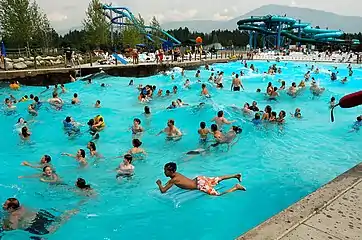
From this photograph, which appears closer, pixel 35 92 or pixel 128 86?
pixel 35 92

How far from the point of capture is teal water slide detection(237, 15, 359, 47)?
50781 millimetres

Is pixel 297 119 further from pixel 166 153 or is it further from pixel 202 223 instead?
pixel 202 223

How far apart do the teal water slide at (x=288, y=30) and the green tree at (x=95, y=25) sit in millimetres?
22483

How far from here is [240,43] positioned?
71.7 metres

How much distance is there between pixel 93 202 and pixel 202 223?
2.07m

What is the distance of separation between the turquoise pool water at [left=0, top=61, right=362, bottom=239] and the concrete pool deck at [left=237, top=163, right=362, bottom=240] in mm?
2027

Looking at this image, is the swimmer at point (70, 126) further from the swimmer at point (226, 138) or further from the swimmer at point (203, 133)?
the swimmer at point (226, 138)

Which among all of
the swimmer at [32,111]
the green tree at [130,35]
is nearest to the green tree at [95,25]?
the green tree at [130,35]

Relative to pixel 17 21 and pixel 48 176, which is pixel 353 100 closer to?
pixel 48 176

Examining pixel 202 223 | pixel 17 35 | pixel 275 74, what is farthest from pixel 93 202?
pixel 17 35

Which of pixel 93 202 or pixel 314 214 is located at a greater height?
pixel 314 214

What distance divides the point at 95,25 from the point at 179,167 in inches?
1303

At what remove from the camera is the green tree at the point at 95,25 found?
124ft

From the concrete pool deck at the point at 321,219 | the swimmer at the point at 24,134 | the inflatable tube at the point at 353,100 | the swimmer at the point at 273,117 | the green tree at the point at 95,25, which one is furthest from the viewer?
the green tree at the point at 95,25
